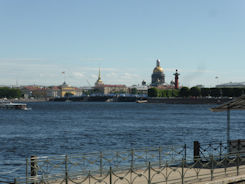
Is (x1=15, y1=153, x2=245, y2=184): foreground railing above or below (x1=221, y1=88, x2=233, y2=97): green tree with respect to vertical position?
below

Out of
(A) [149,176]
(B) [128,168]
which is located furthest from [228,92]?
(B) [128,168]

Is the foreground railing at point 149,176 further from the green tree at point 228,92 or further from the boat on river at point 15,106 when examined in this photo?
the green tree at point 228,92

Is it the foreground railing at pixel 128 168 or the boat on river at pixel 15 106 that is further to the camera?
the boat on river at pixel 15 106

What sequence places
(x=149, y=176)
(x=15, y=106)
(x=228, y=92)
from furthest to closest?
1. (x=228, y=92)
2. (x=15, y=106)
3. (x=149, y=176)

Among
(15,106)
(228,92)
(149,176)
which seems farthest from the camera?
(228,92)

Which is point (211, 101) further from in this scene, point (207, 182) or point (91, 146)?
point (207, 182)

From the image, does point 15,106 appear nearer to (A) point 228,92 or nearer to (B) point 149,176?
(A) point 228,92

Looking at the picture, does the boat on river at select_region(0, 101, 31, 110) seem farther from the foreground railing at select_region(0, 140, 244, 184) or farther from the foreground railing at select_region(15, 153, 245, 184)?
the foreground railing at select_region(15, 153, 245, 184)

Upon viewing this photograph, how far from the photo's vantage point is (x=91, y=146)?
43.9m

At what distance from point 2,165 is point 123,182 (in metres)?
17.1

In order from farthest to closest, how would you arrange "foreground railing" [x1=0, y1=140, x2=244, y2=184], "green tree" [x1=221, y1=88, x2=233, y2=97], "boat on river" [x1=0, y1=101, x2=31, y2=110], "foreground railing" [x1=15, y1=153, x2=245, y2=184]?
1. "green tree" [x1=221, y1=88, x2=233, y2=97]
2. "boat on river" [x1=0, y1=101, x2=31, y2=110]
3. "foreground railing" [x1=15, y1=153, x2=245, y2=184]
4. "foreground railing" [x1=0, y1=140, x2=244, y2=184]

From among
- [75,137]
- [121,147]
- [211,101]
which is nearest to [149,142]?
[121,147]

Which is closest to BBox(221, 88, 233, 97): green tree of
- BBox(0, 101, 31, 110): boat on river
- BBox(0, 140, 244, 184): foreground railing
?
BBox(0, 101, 31, 110): boat on river

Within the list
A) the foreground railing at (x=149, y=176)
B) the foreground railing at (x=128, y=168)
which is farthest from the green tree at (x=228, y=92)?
the foreground railing at (x=149, y=176)
